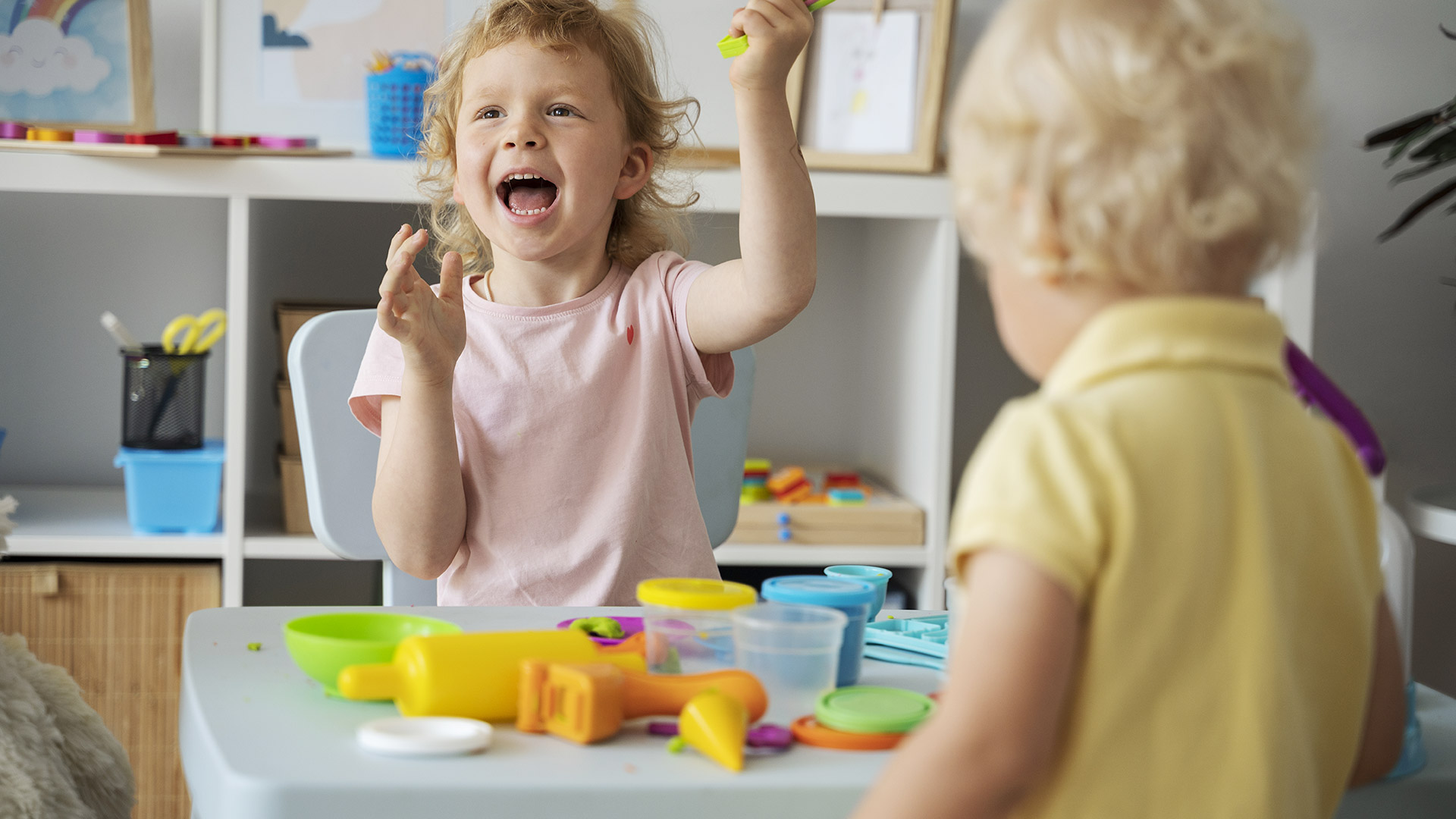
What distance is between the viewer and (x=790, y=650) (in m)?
0.59

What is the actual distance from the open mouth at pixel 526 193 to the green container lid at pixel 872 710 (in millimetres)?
600

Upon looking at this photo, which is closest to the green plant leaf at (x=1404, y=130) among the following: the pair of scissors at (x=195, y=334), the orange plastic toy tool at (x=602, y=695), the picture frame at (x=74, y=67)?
the orange plastic toy tool at (x=602, y=695)

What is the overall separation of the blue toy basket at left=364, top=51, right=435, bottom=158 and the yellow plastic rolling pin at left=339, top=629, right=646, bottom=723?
1.18 m

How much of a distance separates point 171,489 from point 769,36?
3.59 ft

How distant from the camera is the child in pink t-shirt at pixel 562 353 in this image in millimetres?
1018

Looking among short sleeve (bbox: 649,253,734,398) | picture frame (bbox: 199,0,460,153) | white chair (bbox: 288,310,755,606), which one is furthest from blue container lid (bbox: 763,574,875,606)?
picture frame (bbox: 199,0,460,153)

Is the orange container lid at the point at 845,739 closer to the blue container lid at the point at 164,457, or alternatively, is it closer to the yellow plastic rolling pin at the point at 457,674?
the yellow plastic rolling pin at the point at 457,674

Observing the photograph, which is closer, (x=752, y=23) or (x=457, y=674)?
(x=457, y=674)

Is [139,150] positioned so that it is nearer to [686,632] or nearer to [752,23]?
[752,23]

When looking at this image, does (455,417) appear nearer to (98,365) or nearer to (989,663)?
(989,663)

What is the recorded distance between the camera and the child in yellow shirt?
38 centimetres

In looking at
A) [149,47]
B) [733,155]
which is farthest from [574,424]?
[149,47]

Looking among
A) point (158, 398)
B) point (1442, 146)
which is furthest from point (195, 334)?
point (1442, 146)

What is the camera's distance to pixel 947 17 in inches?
67.3
